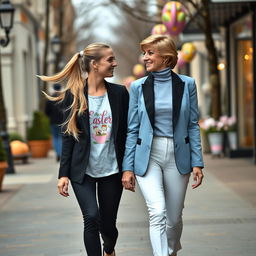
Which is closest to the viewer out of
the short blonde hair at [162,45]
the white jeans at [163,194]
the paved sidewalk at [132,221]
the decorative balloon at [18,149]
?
the white jeans at [163,194]

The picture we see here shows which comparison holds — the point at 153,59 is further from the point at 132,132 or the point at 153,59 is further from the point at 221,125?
the point at 221,125

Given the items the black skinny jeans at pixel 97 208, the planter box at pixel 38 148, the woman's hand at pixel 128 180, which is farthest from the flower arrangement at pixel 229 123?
the woman's hand at pixel 128 180

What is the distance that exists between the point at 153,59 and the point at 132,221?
11.9 ft

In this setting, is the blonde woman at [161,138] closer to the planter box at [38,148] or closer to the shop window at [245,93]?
the shop window at [245,93]

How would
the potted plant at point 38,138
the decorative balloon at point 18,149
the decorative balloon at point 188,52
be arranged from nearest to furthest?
the decorative balloon at point 18,149
the potted plant at point 38,138
the decorative balloon at point 188,52

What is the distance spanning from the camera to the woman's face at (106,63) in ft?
18.5

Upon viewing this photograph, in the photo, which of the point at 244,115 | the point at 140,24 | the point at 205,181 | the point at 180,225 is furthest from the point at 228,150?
the point at 140,24

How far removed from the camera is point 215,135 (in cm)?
1811

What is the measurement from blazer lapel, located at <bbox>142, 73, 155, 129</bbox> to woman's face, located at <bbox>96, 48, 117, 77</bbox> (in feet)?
1.00

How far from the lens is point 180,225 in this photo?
18.5ft

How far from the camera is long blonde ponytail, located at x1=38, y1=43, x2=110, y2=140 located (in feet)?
18.2

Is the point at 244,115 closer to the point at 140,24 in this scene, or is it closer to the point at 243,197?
the point at 243,197

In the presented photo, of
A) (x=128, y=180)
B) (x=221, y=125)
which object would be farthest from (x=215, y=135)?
(x=128, y=180)

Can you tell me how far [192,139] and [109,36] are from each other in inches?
3066
